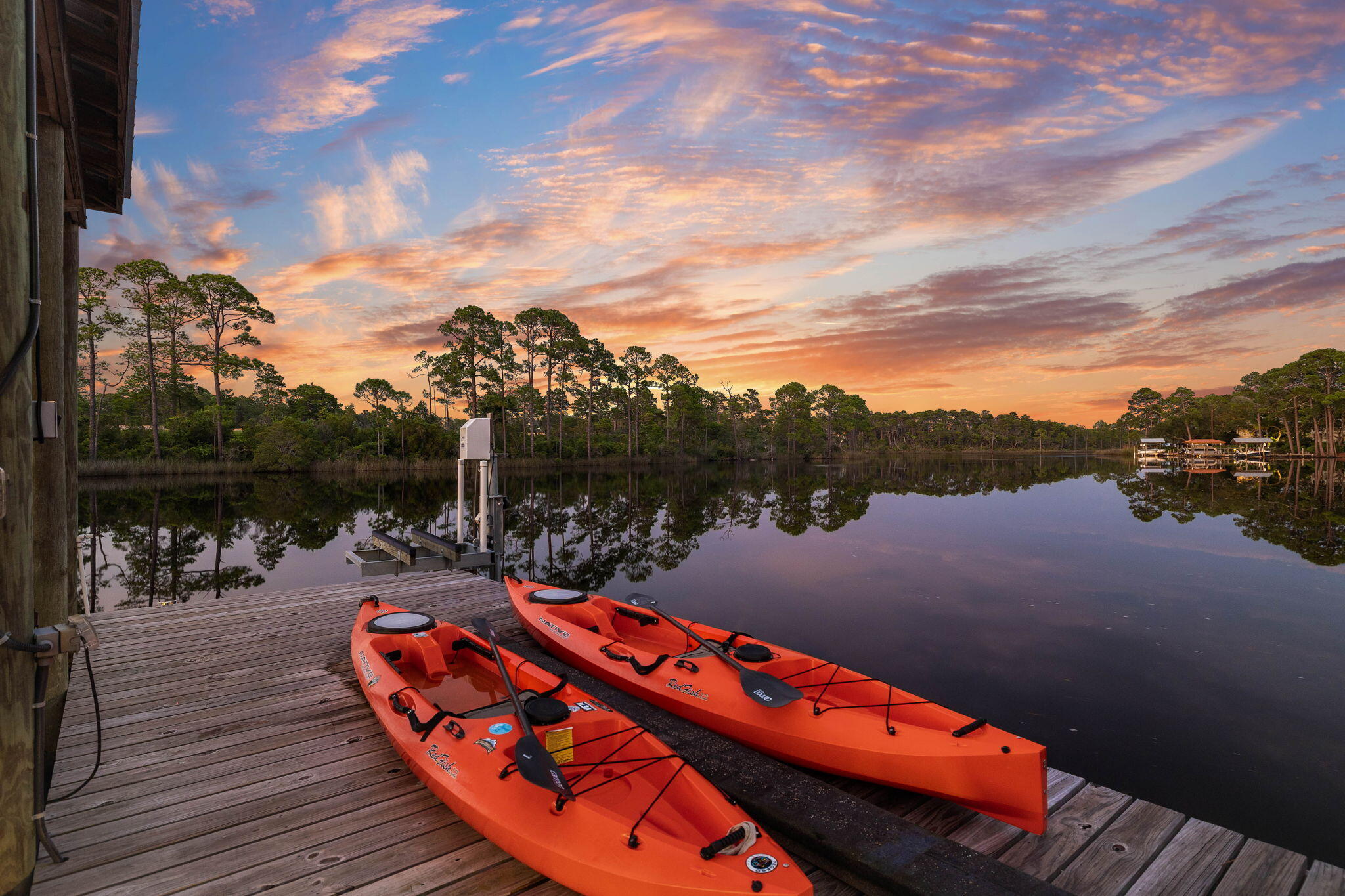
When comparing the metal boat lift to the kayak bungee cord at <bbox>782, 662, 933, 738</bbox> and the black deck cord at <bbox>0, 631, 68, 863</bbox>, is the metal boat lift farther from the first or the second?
the black deck cord at <bbox>0, 631, 68, 863</bbox>

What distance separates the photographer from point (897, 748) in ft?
10.3

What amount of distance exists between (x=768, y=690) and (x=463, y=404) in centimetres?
4607

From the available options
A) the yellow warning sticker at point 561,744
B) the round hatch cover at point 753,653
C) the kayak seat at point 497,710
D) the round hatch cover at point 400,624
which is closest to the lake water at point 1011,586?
the round hatch cover at point 753,653

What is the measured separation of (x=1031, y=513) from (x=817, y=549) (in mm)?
10830

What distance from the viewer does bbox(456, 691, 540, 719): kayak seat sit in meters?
3.30

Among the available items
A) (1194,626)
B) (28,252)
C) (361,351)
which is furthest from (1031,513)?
(361,351)

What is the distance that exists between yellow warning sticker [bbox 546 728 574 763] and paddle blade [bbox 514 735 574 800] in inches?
10.4

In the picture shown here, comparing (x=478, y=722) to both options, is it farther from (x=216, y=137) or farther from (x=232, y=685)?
(x=216, y=137)

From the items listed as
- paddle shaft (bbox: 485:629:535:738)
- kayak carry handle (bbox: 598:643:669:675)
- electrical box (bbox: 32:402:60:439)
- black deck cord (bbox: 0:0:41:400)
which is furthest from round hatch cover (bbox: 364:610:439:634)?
black deck cord (bbox: 0:0:41:400)

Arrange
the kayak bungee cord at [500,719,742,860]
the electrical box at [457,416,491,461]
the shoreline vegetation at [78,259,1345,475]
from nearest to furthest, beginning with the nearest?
the kayak bungee cord at [500,719,742,860] → the electrical box at [457,416,491,461] → the shoreline vegetation at [78,259,1345,475]

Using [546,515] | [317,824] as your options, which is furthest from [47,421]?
[546,515]

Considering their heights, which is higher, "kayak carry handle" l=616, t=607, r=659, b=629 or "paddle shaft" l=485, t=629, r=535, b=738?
"paddle shaft" l=485, t=629, r=535, b=738

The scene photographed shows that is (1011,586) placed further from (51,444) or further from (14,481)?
(51,444)

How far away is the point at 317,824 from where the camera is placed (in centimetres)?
270
